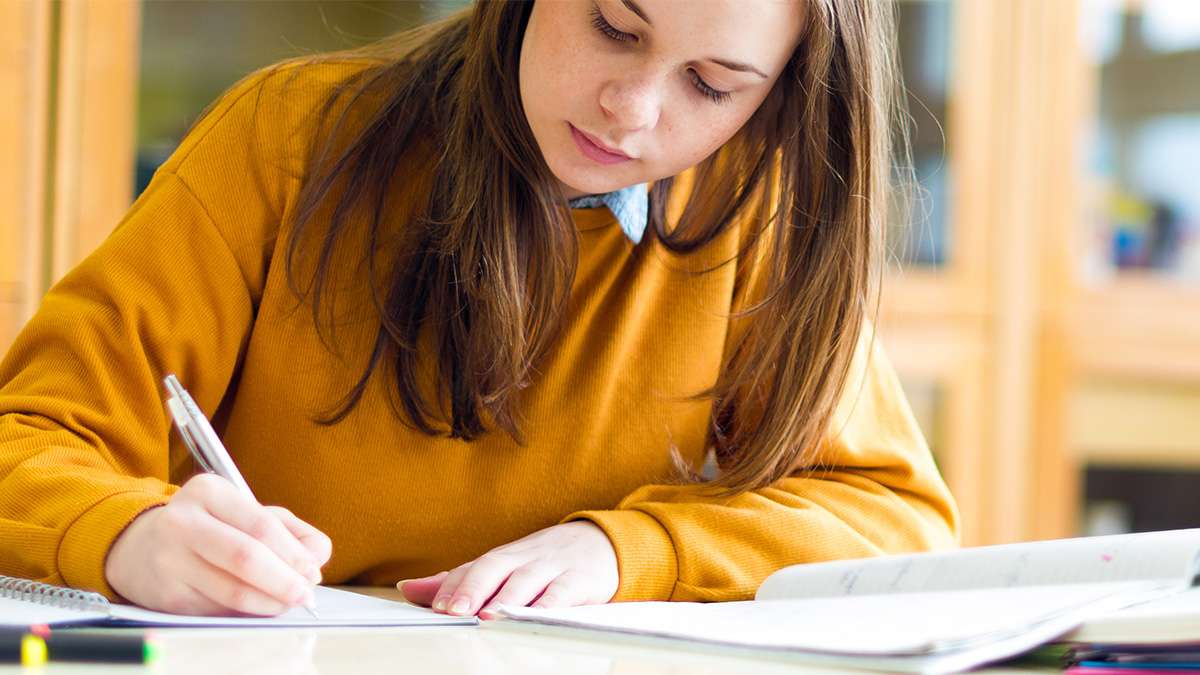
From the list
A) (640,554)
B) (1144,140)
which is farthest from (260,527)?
(1144,140)

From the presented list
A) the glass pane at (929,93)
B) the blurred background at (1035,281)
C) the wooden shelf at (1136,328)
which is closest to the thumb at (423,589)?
the blurred background at (1035,281)

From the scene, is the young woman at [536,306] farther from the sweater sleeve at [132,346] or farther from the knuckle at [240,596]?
the knuckle at [240,596]

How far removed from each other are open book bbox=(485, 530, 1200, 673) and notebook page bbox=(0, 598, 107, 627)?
7.6 inches

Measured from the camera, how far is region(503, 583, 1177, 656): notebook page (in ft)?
1.92

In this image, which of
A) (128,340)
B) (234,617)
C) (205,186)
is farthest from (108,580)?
→ (205,186)

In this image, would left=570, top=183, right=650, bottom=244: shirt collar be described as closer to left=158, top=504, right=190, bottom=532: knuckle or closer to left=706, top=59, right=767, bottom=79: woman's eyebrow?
left=706, top=59, right=767, bottom=79: woman's eyebrow

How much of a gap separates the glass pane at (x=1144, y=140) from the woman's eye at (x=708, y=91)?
68.1 inches

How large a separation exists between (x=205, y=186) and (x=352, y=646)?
0.43m

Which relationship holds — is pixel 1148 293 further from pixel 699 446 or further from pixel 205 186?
pixel 205 186

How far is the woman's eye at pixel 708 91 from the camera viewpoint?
2.86 feet

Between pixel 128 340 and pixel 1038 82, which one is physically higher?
pixel 1038 82

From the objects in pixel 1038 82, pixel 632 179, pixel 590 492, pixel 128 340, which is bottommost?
pixel 590 492

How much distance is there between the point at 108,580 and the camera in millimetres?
→ 703

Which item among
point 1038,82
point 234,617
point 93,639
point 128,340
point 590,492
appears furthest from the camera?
point 1038,82
